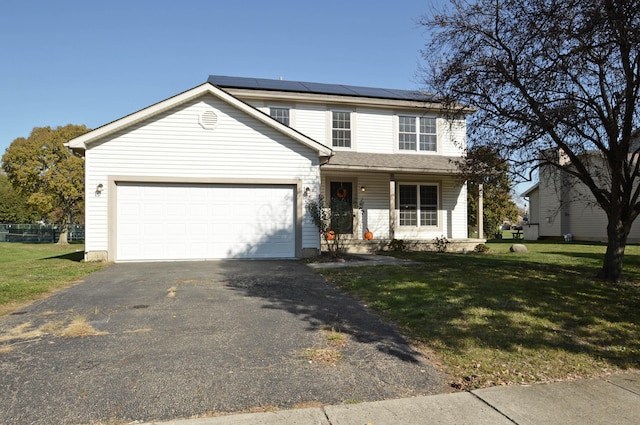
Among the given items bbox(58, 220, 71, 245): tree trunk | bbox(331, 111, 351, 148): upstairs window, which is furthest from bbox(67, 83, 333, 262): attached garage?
bbox(58, 220, 71, 245): tree trunk

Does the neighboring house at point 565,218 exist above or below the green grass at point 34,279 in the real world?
above

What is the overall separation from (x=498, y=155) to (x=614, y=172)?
7.43 feet

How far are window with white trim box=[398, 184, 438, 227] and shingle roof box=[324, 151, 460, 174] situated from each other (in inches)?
46.3

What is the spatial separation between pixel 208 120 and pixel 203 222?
2998mm

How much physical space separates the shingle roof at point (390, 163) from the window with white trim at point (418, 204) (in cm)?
118

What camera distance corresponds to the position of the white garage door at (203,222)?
1151 centimetres

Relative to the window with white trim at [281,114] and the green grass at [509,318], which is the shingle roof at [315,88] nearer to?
the window with white trim at [281,114]

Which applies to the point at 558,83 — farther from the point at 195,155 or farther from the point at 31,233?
the point at 31,233

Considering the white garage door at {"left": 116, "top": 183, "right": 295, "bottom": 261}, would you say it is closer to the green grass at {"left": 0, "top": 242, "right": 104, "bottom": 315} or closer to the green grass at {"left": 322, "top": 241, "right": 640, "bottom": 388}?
the green grass at {"left": 0, "top": 242, "right": 104, "bottom": 315}

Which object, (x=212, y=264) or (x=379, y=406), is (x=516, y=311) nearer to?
(x=379, y=406)

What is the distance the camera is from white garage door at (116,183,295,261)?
11508 mm

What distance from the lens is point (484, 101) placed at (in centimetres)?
931

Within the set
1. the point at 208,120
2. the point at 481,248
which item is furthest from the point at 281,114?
the point at 481,248

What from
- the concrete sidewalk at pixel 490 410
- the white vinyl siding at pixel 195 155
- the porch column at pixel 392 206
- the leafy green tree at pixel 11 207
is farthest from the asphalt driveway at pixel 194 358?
the leafy green tree at pixel 11 207
